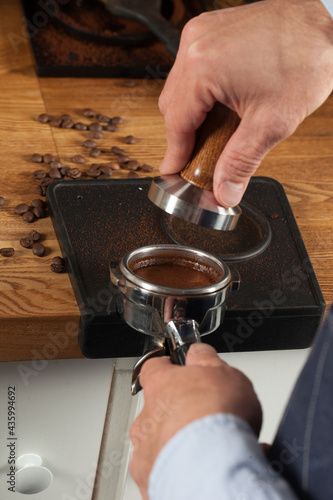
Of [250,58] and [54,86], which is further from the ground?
[250,58]

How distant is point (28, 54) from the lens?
1341mm

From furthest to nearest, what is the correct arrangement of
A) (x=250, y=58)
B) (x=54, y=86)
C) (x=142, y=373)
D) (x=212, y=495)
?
(x=54, y=86)
(x=250, y=58)
(x=142, y=373)
(x=212, y=495)

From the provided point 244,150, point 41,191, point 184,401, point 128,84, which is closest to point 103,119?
point 128,84

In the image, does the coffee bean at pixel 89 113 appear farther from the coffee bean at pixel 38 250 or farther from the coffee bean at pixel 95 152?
the coffee bean at pixel 38 250

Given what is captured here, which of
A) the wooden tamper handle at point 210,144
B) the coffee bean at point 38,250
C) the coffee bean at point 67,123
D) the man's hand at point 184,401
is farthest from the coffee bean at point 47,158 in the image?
the man's hand at point 184,401

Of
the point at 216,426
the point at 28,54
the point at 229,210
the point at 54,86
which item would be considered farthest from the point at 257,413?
the point at 28,54

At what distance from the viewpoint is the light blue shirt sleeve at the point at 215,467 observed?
Result: 1.50 feet

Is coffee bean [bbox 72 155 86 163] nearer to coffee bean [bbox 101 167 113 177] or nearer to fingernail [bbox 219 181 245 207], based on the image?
coffee bean [bbox 101 167 113 177]

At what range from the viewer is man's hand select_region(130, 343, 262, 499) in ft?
1.66

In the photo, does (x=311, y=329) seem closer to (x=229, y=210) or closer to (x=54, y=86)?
(x=229, y=210)

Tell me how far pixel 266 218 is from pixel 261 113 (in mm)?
269

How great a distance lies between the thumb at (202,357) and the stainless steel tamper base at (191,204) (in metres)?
0.24

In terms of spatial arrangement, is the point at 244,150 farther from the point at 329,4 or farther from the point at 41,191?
the point at 41,191

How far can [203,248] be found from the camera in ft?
3.04
